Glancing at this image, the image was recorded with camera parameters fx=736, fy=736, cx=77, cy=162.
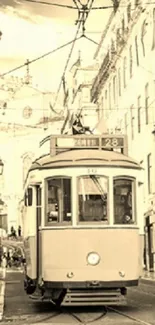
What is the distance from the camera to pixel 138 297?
17172mm

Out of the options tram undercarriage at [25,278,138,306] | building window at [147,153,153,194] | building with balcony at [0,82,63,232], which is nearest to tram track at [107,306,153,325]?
tram undercarriage at [25,278,138,306]

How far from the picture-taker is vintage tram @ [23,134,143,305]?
12.4 meters

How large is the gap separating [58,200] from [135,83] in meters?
26.7

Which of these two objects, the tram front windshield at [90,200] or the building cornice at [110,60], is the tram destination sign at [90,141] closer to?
the tram front windshield at [90,200]

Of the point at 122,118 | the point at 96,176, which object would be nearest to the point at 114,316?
the point at 96,176

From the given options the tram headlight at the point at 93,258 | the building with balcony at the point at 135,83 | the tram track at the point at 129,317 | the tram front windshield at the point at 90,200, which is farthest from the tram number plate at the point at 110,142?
the building with balcony at the point at 135,83

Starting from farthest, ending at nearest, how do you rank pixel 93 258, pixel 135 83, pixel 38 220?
pixel 135 83
pixel 38 220
pixel 93 258

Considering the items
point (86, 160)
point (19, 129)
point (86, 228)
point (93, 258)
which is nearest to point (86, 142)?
point (86, 160)

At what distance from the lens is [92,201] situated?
12.7m

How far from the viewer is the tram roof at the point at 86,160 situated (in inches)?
508

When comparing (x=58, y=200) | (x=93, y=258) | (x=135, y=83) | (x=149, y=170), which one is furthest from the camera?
(x=135, y=83)

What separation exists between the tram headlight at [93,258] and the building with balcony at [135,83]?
73.0 feet

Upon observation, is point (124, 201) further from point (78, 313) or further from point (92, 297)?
point (78, 313)

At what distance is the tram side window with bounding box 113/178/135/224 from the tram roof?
33 cm
